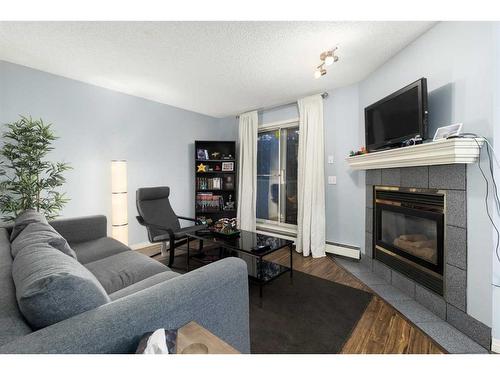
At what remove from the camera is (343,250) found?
119 inches

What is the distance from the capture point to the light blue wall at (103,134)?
101 inches

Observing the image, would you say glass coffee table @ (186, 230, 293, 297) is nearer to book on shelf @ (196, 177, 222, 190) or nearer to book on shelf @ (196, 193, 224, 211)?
book on shelf @ (196, 193, 224, 211)

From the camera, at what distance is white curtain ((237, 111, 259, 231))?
401 centimetres

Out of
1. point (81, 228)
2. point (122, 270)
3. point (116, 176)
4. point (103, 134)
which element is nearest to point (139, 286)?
point (122, 270)

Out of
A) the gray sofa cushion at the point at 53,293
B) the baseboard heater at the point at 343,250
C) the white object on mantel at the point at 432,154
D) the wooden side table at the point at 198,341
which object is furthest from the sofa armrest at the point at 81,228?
the white object on mantel at the point at 432,154

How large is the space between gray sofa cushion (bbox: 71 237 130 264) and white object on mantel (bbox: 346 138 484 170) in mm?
2653

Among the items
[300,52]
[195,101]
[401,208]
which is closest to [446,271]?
[401,208]

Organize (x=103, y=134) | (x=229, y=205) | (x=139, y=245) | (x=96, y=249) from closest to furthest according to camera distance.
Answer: (x=96, y=249)
(x=103, y=134)
(x=139, y=245)
(x=229, y=205)

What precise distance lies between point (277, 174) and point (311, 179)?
2.72 ft

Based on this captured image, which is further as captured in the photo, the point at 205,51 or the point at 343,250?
the point at 343,250

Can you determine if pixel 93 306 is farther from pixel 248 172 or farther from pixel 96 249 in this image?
pixel 248 172

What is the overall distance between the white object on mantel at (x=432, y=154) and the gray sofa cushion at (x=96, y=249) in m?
2.65

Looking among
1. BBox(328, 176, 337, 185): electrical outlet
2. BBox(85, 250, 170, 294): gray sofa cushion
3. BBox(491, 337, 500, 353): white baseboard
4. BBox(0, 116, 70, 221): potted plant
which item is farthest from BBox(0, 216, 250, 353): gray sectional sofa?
BBox(328, 176, 337, 185): electrical outlet

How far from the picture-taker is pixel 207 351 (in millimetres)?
702
